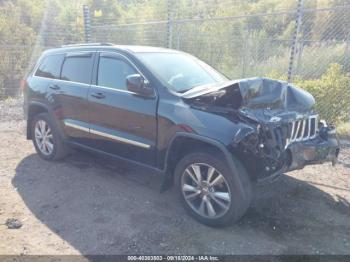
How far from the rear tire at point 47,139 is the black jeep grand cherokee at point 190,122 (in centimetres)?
22

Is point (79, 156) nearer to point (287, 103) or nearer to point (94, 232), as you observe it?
point (94, 232)

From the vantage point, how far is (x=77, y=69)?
523 centimetres

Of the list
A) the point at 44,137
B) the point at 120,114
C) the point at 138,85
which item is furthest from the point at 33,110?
the point at 138,85

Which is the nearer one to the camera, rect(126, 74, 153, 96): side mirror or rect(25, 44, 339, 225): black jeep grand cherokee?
rect(25, 44, 339, 225): black jeep grand cherokee

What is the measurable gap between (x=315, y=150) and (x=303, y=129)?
26 centimetres

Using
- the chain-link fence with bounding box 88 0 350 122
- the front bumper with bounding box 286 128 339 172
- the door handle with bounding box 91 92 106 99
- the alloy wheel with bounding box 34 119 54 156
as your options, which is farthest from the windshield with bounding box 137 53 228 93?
the chain-link fence with bounding box 88 0 350 122

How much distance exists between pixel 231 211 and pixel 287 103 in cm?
139

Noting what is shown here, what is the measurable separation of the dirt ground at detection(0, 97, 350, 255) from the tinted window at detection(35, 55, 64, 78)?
139 centimetres

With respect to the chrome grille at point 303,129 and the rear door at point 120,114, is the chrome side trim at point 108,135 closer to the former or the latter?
the rear door at point 120,114

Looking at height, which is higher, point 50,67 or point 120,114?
point 50,67

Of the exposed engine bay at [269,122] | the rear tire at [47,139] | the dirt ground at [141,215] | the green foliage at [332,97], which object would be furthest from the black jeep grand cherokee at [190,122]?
the green foliage at [332,97]

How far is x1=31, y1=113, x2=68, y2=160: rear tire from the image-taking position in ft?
18.3

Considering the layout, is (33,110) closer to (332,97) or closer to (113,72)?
(113,72)

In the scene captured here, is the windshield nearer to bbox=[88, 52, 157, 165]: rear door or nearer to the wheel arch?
bbox=[88, 52, 157, 165]: rear door
